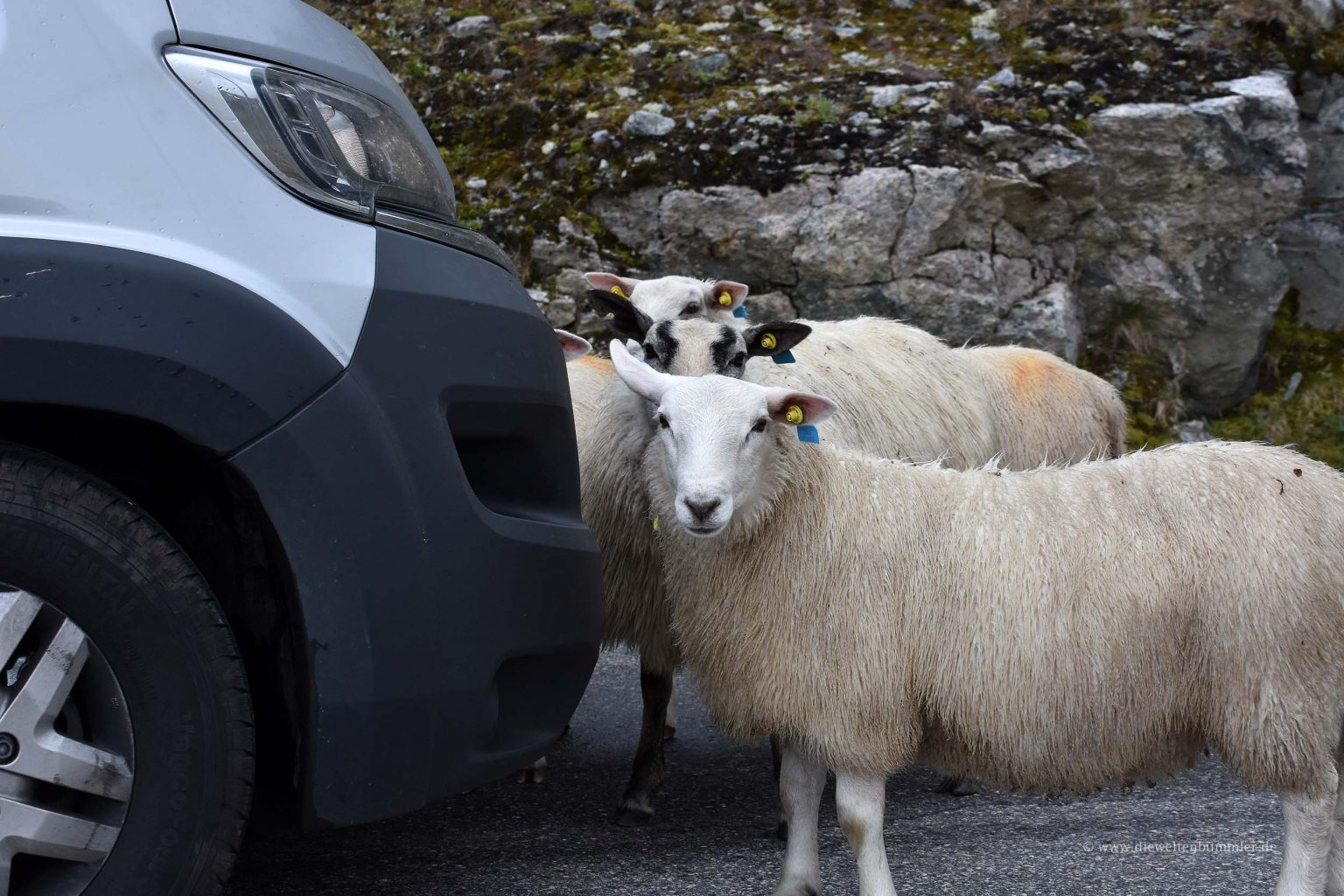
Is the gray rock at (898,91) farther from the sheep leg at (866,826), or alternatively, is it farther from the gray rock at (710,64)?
the sheep leg at (866,826)

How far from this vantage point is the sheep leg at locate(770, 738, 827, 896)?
3.25 m

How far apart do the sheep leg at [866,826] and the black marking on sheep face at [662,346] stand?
1655 mm

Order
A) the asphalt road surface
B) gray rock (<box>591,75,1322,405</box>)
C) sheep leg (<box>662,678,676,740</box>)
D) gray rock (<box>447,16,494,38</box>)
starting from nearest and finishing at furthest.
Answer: the asphalt road surface → sheep leg (<box>662,678,676,740</box>) → gray rock (<box>591,75,1322,405</box>) → gray rock (<box>447,16,494,38</box>)

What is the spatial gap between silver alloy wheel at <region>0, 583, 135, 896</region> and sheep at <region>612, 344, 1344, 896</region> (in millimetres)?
1480

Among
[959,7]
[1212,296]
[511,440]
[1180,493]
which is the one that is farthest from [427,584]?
[959,7]

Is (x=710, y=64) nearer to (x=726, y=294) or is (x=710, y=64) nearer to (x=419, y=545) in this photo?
(x=726, y=294)

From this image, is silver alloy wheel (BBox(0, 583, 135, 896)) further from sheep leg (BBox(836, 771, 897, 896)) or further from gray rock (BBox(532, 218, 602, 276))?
gray rock (BBox(532, 218, 602, 276))

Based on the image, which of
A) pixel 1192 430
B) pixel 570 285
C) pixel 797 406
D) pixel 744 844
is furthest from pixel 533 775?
pixel 1192 430

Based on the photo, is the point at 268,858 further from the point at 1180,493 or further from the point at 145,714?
the point at 1180,493

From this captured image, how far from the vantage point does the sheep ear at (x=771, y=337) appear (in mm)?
4211

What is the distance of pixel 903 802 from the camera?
168 inches

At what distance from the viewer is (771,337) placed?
4238 millimetres

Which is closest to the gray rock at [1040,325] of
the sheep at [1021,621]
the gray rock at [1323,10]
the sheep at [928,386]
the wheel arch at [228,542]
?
the sheep at [928,386]

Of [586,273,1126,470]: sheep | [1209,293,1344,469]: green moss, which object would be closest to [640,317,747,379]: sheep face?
[586,273,1126,470]: sheep
